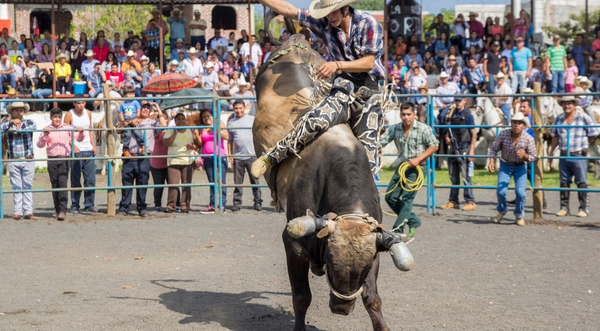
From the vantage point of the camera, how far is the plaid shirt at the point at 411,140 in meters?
11.6

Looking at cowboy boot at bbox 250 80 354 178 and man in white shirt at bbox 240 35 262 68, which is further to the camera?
man in white shirt at bbox 240 35 262 68

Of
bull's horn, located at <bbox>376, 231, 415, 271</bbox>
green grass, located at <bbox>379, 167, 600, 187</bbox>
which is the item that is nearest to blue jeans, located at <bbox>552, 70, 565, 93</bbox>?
green grass, located at <bbox>379, 167, 600, 187</bbox>

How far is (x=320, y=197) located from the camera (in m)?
6.13

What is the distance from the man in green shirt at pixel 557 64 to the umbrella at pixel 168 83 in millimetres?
9541

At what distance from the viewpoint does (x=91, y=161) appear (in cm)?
1402

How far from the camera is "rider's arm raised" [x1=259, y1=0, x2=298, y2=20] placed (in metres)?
7.04

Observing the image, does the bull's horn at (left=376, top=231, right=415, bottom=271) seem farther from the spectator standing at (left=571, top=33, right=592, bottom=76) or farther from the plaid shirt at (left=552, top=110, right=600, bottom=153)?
the spectator standing at (left=571, top=33, right=592, bottom=76)

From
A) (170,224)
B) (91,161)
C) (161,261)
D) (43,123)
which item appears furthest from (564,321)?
(43,123)

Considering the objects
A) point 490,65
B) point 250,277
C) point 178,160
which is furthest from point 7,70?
point 250,277

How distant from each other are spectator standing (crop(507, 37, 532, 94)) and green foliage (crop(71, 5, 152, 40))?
27.3 metres

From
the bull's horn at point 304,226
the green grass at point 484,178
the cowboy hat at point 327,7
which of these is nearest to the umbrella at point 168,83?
the green grass at point 484,178

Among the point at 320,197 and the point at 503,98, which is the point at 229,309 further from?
the point at 503,98

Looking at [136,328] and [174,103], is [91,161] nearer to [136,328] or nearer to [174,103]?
[174,103]

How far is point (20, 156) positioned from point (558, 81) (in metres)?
14.2
